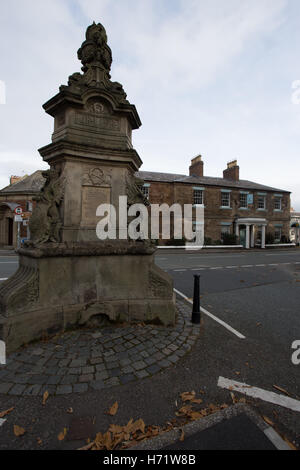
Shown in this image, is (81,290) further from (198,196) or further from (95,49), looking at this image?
(198,196)

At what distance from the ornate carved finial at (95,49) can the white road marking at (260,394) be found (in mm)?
5810

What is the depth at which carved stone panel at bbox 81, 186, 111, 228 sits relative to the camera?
3939 millimetres

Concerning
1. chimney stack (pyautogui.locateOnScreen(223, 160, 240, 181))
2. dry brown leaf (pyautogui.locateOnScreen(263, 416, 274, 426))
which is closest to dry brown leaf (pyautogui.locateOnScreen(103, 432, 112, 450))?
dry brown leaf (pyautogui.locateOnScreen(263, 416, 274, 426))

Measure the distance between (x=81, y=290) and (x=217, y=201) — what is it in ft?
80.3

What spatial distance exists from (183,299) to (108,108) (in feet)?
16.6

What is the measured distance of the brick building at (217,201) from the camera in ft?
71.8

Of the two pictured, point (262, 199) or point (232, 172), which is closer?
point (262, 199)

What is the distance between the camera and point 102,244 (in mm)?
3826

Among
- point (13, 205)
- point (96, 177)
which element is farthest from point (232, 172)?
point (96, 177)

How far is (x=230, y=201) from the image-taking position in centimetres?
2616

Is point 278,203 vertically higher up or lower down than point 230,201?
higher up

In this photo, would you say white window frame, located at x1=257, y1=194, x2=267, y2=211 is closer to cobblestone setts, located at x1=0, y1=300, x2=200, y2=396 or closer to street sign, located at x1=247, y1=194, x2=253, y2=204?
street sign, located at x1=247, y1=194, x2=253, y2=204

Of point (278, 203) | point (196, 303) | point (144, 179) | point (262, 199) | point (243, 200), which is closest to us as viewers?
point (196, 303)
